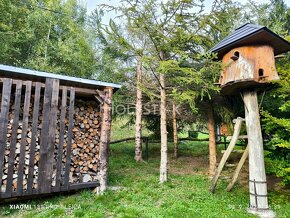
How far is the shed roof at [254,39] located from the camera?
447 centimetres

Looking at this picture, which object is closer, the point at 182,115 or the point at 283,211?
the point at 283,211

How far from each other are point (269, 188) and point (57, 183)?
212 inches

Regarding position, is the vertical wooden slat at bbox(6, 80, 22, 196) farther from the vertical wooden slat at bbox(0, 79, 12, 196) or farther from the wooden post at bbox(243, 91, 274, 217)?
the wooden post at bbox(243, 91, 274, 217)

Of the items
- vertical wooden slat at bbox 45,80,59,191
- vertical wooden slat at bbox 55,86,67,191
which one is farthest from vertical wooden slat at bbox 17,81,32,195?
vertical wooden slat at bbox 55,86,67,191

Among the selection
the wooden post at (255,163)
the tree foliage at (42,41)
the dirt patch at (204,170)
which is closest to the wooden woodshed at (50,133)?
the dirt patch at (204,170)

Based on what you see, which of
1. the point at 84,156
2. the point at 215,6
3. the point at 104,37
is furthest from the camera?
the point at 104,37

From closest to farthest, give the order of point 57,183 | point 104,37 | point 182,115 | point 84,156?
point 57,183
point 84,156
point 104,37
point 182,115

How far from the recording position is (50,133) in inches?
182

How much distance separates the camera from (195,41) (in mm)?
5852

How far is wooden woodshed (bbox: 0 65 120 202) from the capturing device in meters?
4.28

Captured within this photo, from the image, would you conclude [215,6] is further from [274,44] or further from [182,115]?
[182,115]

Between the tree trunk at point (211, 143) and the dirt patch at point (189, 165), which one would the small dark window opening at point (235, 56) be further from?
the dirt patch at point (189, 165)

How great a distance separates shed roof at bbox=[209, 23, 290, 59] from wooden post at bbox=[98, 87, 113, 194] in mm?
2933

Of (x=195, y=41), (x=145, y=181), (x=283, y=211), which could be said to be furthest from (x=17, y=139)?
(x=283, y=211)
